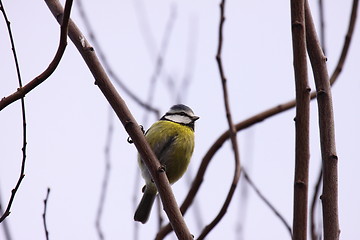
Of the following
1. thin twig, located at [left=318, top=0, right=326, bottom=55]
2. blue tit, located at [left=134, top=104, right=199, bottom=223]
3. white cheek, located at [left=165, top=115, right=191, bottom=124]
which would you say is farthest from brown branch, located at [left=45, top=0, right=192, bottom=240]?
white cheek, located at [left=165, top=115, right=191, bottom=124]

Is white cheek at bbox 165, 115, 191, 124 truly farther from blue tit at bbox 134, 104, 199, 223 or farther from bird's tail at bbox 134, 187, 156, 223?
bird's tail at bbox 134, 187, 156, 223

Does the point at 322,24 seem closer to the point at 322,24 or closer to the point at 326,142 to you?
the point at 322,24

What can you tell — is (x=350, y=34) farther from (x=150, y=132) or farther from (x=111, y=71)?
(x=150, y=132)

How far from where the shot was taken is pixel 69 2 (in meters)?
1.48

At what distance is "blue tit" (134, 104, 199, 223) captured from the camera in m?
3.72

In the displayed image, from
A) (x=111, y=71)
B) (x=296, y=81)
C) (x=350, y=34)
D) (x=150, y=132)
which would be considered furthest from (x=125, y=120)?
(x=150, y=132)

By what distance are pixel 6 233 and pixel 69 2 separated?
1373mm

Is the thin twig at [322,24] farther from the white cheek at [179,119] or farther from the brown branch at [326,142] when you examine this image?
the white cheek at [179,119]

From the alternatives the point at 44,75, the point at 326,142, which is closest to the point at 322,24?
the point at 326,142

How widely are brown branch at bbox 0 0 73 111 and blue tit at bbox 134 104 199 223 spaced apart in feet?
6.98

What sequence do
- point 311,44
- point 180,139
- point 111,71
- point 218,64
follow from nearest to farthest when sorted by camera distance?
point 311,44, point 218,64, point 111,71, point 180,139

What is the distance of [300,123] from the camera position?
1486mm

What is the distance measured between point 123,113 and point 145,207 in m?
2.24

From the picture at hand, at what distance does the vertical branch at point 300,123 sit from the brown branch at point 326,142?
0.28 ft
